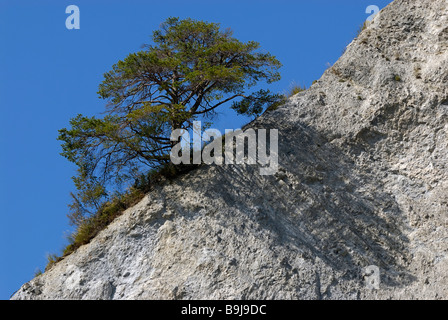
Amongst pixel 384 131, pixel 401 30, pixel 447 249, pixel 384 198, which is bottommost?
pixel 447 249

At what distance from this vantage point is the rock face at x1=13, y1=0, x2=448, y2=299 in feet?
43.3

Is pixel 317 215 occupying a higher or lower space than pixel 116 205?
lower

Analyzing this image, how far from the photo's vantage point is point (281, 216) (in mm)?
14242

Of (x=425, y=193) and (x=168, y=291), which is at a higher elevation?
(x=425, y=193)

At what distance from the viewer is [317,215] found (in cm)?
1433

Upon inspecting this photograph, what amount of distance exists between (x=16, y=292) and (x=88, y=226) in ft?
7.20

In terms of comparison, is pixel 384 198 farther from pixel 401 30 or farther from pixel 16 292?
pixel 16 292

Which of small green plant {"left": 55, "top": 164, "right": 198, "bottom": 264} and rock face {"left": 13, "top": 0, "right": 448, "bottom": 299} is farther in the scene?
small green plant {"left": 55, "top": 164, "right": 198, "bottom": 264}

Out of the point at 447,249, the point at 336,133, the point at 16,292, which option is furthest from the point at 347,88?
the point at 16,292

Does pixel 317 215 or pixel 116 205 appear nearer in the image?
pixel 317 215

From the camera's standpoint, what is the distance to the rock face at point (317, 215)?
13.2 metres

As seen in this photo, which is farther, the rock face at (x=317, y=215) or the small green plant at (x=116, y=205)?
the small green plant at (x=116, y=205)
